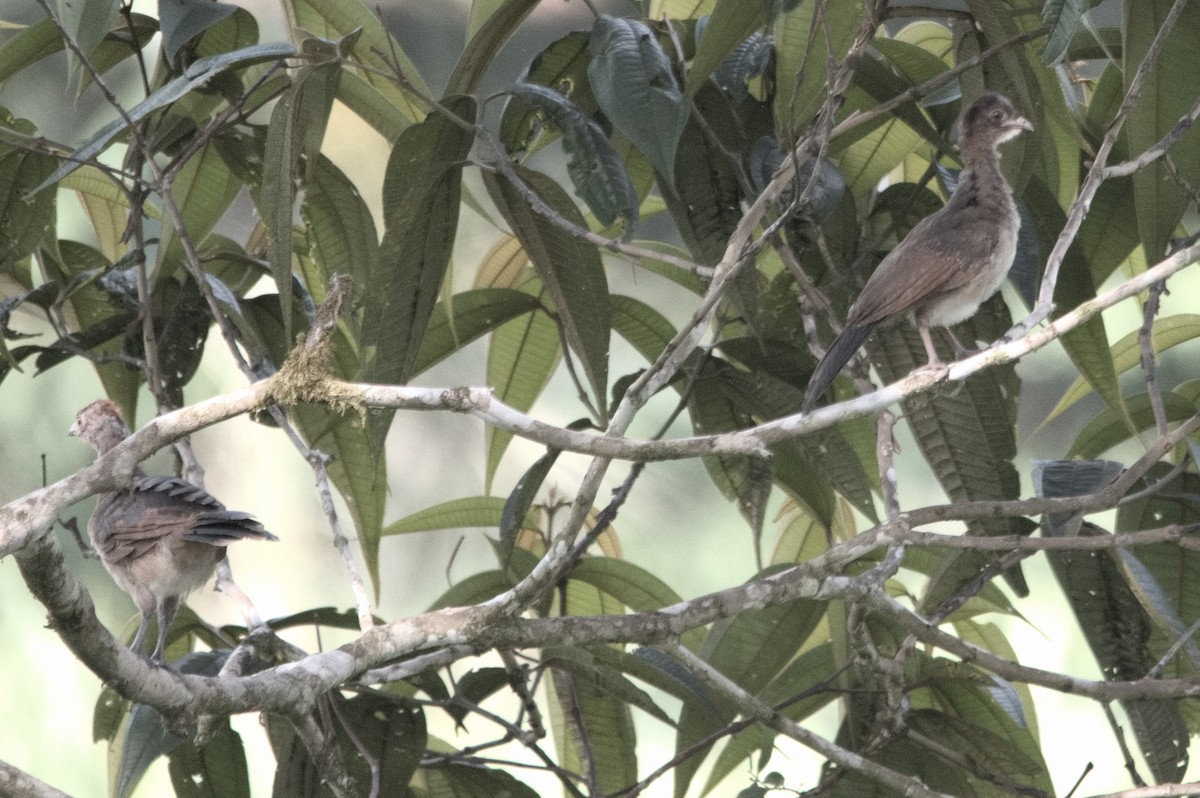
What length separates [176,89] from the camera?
1471 mm

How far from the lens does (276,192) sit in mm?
1645

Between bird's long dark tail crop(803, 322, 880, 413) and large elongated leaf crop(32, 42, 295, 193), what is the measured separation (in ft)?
2.73

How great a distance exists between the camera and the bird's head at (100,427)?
2268mm

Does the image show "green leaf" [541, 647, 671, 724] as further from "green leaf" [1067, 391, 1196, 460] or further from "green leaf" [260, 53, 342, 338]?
"green leaf" [1067, 391, 1196, 460]

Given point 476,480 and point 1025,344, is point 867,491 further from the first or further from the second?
point 476,480

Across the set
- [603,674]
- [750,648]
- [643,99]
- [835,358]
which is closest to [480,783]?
[603,674]

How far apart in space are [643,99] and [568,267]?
0.92 feet

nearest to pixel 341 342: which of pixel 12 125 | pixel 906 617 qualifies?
pixel 12 125

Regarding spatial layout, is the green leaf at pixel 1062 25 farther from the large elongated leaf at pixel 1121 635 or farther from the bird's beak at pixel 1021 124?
the large elongated leaf at pixel 1121 635

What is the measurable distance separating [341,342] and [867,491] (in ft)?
3.40

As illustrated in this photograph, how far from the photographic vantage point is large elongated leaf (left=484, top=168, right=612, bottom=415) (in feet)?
5.86

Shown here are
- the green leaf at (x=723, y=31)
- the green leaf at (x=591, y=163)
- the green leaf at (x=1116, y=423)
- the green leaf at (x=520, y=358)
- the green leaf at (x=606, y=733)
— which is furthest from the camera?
the green leaf at (x=520, y=358)

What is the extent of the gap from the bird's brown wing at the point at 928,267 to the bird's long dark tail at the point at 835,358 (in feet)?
0.07

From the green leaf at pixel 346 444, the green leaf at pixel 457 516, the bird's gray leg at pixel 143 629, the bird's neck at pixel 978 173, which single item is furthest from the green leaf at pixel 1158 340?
the bird's gray leg at pixel 143 629
